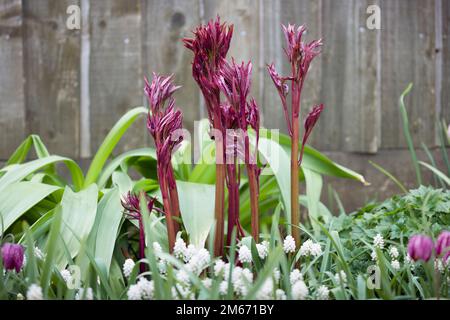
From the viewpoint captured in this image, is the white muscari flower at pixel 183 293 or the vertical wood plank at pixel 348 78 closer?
the white muscari flower at pixel 183 293

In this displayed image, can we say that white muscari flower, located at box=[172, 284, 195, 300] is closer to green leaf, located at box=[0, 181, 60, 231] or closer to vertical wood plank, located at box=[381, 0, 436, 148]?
green leaf, located at box=[0, 181, 60, 231]

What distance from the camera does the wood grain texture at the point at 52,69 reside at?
2334mm

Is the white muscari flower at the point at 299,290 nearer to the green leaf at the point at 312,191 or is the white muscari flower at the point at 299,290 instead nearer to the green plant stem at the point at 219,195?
the green plant stem at the point at 219,195

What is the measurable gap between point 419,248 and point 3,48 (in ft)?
6.54

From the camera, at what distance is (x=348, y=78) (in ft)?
8.09


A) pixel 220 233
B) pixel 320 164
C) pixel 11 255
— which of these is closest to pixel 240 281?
pixel 220 233

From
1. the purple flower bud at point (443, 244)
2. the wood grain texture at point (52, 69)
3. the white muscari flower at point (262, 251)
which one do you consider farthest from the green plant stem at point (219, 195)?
the wood grain texture at point (52, 69)

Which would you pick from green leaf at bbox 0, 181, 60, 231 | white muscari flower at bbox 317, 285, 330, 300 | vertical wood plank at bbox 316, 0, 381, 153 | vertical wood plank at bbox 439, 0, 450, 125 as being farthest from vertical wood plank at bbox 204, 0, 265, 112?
white muscari flower at bbox 317, 285, 330, 300

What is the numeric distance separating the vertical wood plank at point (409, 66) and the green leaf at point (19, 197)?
5.22 feet

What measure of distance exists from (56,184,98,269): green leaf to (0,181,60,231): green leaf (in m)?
0.08

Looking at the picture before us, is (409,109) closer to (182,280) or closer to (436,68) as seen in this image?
(436,68)

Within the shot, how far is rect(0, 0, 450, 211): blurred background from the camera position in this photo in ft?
7.59

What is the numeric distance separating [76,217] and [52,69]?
3.77 feet
